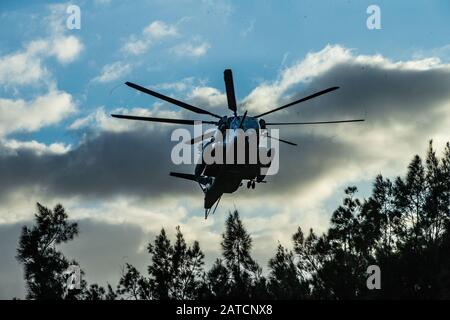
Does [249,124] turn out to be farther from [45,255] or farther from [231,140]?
[45,255]

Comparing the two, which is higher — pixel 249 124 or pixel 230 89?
pixel 230 89

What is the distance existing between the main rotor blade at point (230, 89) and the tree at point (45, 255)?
2639 cm

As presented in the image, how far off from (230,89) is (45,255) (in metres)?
29.0

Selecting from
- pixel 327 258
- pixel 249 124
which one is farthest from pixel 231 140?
pixel 327 258

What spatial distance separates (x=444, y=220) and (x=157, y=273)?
25.4 metres

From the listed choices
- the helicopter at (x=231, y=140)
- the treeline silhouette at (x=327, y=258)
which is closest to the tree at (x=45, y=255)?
the treeline silhouette at (x=327, y=258)

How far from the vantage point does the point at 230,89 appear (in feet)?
90.3

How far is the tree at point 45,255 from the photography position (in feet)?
158

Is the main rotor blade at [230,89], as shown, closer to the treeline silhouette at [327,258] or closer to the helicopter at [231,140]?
the helicopter at [231,140]

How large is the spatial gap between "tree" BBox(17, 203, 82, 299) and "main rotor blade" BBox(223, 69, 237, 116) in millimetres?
26387

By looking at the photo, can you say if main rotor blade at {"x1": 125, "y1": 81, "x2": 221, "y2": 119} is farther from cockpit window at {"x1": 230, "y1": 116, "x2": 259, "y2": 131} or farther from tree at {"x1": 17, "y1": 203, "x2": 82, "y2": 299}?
tree at {"x1": 17, "y1": 203, "x2": 82, "y2": 299}

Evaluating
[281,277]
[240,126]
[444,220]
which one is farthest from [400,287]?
[240,126]

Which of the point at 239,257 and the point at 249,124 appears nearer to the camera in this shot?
the point at 249,124
